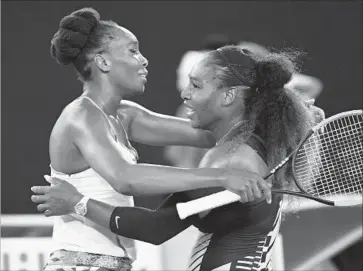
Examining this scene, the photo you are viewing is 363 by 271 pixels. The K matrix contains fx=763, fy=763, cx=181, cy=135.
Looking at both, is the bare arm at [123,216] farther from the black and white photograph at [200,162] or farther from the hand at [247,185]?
the hand at [247,185]

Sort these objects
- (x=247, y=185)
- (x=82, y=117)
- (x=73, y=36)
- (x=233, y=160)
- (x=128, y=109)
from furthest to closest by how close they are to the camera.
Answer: (x=128, y=109) < (x=73, y=36) < (x=82, y=117) < (x=233, y=160) < (x=247, y=185)

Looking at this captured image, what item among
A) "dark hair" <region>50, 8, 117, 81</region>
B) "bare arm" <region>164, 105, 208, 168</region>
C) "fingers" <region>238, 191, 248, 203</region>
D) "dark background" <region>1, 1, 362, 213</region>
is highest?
"dark background" <region>1, 1, 362, 213</region>

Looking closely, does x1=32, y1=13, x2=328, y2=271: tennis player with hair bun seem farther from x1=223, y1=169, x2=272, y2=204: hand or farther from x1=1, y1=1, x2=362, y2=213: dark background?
x1=1, y1=1, x2=362, y2=213: dark background

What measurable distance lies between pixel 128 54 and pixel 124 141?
0.29 metres

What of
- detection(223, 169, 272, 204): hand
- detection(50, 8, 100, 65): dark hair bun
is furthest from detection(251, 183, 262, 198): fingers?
detection(50, 8, 100, 65): dark hair bun

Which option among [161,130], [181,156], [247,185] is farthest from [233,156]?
[181,156]

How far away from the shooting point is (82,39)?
8.19 ft

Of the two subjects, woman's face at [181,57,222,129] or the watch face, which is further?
woman's face at [181,57,222,129]

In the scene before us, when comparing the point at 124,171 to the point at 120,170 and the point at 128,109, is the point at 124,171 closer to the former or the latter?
the point at 120,170

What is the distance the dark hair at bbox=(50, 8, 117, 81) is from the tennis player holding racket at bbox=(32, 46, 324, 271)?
0.35m

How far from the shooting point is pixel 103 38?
2.54 m

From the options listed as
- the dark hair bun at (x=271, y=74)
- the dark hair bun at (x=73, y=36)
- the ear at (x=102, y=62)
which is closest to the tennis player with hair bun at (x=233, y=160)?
the dark hair bun at (x=271, y=74)

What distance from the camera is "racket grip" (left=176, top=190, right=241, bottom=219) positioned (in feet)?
7.02

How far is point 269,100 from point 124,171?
0.50m
